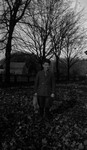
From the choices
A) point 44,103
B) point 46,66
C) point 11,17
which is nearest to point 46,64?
point 46,66

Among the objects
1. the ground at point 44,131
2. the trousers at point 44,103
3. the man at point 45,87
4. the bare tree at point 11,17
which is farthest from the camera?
the bare tree at point 11,17

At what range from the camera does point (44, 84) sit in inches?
273

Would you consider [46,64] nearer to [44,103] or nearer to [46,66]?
Answer: [46,66]

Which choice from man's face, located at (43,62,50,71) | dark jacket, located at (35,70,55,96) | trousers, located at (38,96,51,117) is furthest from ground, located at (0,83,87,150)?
man's face, located at (43,62,50,71)

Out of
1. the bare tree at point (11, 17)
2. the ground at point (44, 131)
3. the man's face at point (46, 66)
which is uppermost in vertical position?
the bare tree at point (11, 17)

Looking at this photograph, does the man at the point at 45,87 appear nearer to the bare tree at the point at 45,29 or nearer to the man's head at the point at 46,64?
the man's head at the point at 46,64

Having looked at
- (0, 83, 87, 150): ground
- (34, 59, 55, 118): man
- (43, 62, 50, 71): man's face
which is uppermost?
(43, 62, 50, 71): man's face

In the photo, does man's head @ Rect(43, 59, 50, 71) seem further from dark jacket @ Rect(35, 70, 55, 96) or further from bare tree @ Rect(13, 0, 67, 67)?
bare tree @ Rect(13, 0, 67, 67)

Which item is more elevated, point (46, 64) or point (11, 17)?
point (11, 17)

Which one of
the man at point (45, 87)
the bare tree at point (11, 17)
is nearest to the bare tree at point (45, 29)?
the bare tree at point (11, 17)

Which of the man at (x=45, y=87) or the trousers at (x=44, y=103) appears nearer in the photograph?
the man at (x=45, y=87)

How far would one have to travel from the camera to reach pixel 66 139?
17.4ft

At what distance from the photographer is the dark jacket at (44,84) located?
693 cm

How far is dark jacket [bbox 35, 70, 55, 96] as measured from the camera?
273 inches
